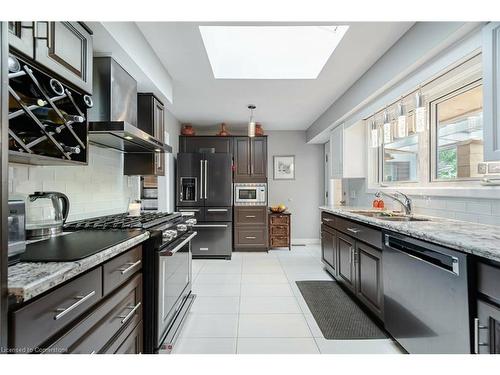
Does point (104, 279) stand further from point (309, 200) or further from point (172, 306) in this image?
point (309, 200)

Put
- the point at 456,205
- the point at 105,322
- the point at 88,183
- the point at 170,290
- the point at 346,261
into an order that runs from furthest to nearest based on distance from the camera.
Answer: the point at 346,261, the point at 456,205, the point at 88,183, the point at 170,290, the point at 105,322

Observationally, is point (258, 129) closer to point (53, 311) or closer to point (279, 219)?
point (279, 219)

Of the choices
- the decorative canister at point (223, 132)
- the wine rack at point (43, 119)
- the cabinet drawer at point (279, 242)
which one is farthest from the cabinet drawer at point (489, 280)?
the decorative canister at point (223, 132)

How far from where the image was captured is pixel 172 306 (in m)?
1.97

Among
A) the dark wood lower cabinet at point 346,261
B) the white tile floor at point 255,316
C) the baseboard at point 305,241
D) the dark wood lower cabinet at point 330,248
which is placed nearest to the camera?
the white tile floor at point 255,316

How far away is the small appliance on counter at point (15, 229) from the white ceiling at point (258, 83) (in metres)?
1.74

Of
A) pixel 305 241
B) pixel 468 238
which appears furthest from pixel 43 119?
pixel 305 241

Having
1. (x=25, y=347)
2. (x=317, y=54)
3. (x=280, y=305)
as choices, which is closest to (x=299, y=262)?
(x=280, y=305)

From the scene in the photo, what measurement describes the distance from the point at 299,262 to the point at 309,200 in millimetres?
1845

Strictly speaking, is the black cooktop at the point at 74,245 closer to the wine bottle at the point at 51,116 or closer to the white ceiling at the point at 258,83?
the wine bottle at the point at 51,116

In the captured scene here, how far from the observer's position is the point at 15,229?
0.95 meters

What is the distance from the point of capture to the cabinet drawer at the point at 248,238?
509 centimetres

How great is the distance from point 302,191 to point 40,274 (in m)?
5.37

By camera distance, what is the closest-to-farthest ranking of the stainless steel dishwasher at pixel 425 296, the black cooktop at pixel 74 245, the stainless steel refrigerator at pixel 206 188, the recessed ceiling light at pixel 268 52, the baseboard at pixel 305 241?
the black cooktop at pixel 74 245, the stainless steel dishwasher at pixel 425 296, the recessed ceiling light at pixel 268 52, the stainless steel refrigerator at pixel 206 188, the baseboard at pixel 305 241
